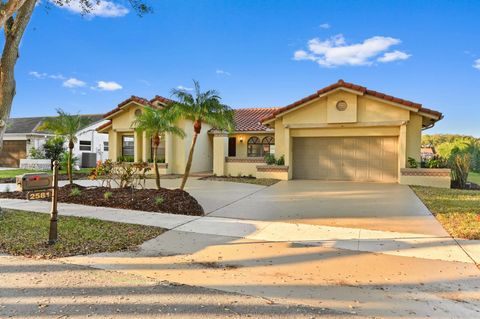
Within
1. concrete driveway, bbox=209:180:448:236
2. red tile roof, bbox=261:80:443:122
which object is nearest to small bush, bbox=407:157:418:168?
red tile roof, bbox=261:80:443:122

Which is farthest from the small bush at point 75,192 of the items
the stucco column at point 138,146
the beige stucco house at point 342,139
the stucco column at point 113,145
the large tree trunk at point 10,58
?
the stucco column at point 113,145

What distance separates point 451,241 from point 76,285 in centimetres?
633

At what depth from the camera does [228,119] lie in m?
10.8

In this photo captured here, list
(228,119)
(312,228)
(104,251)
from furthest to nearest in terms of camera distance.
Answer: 1. (228,119)
2. (312,228)
3. (104,251)

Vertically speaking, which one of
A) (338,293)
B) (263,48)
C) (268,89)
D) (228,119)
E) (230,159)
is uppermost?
(263,48)

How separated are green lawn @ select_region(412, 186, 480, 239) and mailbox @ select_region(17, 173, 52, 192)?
791 centimetres

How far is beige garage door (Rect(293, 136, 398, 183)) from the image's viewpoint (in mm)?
16891

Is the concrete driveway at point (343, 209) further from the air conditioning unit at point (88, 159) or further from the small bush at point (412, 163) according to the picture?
the air conditioning unit at point (88, 159)

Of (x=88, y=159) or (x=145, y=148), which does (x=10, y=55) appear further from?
(x=88, y=159)

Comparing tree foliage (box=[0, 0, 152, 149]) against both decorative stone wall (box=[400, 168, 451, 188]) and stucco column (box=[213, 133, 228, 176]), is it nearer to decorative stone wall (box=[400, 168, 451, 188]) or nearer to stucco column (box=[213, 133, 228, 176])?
stucco column (box=[213, 133, 228, 176])

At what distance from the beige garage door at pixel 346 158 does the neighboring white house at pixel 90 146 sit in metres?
20.3

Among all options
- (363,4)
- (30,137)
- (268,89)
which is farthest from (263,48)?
(30,137)

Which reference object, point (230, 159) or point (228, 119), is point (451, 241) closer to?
point (228, 119)

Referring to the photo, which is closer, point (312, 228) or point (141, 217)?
point (312, 228)
